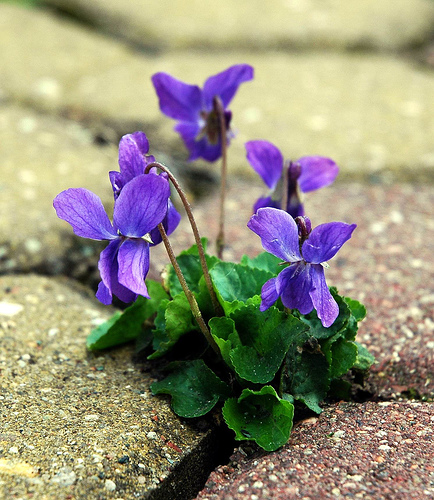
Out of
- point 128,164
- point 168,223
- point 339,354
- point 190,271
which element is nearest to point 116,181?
point 128,164

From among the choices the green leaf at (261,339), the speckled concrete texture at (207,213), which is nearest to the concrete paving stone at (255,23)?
the speckled concrete texture at (207,213)

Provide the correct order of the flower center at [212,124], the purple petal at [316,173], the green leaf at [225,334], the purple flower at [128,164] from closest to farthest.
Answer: the purple flower at [128,164] < the green leaf at [225,334] < the purple petal at [316,173] < the flower center at [212,124]

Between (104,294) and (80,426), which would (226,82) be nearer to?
(104,294)

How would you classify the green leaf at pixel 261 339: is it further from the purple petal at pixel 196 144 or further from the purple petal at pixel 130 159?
the purple petal at pixel 196 144

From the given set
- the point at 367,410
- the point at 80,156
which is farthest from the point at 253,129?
the point at 367,410

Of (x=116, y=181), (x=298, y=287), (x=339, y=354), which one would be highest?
(x=116, y=181)
